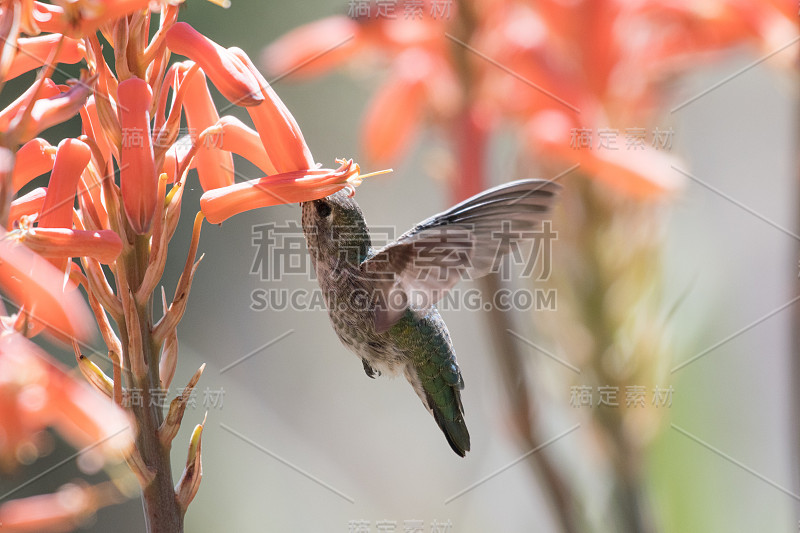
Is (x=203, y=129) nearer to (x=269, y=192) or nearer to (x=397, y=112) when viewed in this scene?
(x=269, y=192)

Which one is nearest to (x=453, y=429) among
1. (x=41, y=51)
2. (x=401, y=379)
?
(x=41, y=51)

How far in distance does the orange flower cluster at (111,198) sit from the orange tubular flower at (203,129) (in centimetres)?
2

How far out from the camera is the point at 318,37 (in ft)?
3.63

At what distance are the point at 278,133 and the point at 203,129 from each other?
3.8 inches

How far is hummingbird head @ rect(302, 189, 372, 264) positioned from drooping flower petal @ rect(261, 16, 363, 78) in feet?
1.22

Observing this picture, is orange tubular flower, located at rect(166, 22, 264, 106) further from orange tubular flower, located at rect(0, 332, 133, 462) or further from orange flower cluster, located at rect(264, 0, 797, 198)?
orange flower cluster, located at rect(264, 0, 797, 198)

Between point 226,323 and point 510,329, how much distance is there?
0.98 meters

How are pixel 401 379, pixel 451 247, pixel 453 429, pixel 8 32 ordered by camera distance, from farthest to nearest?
pixel 401 379 < pixel 453 429 < pixel 451 247 < pixel 8 32

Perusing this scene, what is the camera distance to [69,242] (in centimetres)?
46

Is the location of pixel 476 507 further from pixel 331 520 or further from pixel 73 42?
pixel 73 42

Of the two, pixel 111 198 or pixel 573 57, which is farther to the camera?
pixel 573 57

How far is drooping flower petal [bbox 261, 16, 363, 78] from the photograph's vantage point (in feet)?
3.39

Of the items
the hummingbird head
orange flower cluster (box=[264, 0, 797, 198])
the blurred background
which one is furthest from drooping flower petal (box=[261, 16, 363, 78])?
the hummingbird head

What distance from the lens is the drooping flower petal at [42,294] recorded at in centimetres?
45
